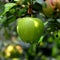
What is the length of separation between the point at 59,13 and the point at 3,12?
0.29m

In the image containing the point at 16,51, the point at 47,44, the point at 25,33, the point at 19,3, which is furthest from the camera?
the point at 16,51

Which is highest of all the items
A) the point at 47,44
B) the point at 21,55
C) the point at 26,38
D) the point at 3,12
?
Result: the point at 3,12

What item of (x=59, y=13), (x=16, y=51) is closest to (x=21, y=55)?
(x=16, y=51)

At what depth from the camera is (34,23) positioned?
1145 millimetres

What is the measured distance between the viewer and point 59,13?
127 cm

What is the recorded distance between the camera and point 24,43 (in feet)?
8.56

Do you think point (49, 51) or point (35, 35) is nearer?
point (35, 35)

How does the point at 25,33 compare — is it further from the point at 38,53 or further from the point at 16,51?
the point at 16,51

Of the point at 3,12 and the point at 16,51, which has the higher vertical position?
the point at 3,12

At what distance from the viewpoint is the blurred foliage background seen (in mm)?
1235

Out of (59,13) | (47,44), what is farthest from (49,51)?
(59,13)

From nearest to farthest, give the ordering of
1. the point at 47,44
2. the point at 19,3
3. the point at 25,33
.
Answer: the point at 25,33
the point at 19,3
the point at 47,44

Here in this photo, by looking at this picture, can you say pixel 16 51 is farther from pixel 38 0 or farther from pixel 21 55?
pixel 38 0

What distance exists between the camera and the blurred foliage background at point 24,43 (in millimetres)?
1235
